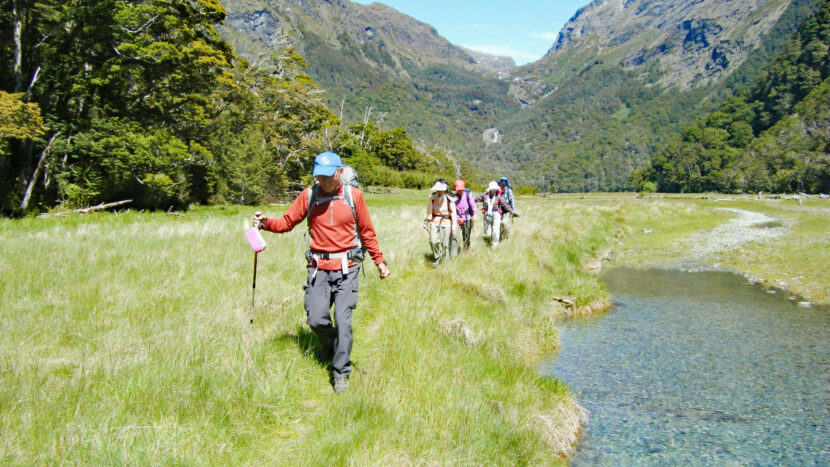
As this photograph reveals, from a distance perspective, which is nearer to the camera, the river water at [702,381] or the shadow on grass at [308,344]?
the river water at [702,381]

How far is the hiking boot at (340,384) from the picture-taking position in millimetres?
4945

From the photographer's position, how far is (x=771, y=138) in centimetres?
11300

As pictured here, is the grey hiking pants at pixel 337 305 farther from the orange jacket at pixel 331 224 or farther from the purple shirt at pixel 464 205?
the purple shirt at pixel 464 205

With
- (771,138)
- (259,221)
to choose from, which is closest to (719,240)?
(259,221)

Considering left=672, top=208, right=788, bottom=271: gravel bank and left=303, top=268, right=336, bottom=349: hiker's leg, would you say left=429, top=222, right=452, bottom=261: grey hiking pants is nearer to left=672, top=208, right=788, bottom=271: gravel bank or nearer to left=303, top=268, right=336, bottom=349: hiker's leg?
left=303, top=268, right=336, bottom=349: hiker's leg

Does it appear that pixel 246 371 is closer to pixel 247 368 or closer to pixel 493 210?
pixel 247 368

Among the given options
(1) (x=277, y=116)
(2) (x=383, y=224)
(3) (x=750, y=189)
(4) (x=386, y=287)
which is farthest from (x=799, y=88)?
(4) (x=386, y=287)

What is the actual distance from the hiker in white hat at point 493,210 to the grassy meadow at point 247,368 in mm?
4121

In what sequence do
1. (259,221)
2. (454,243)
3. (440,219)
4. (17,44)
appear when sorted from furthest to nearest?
1. (17,44)
2. (454,243)
3. (440,219)
4. (259,221)

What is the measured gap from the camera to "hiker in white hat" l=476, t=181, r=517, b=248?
14352 millimetres

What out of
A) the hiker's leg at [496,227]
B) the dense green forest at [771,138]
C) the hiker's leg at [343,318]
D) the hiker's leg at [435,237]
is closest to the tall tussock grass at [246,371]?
the hiker's leg at [343,318]

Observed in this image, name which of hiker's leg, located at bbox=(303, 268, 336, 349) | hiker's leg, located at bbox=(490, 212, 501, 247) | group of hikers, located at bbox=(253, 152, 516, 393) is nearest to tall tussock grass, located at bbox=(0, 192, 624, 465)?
group of hikers, located at bbox=(253, 152, 516, 393)

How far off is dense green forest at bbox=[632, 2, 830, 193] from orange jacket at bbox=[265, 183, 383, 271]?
101 meters

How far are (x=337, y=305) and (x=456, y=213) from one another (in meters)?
7.67
